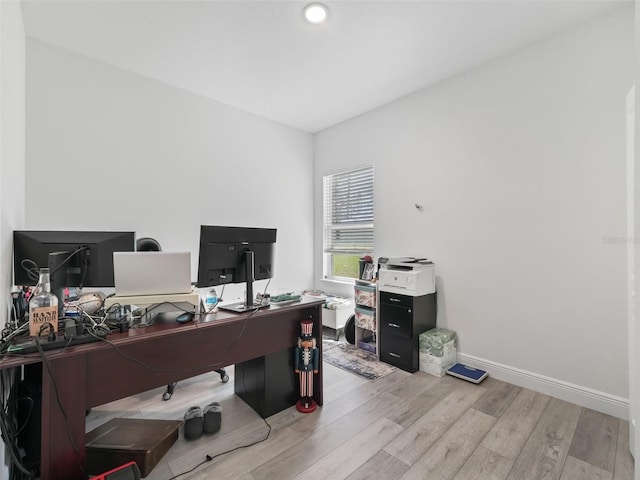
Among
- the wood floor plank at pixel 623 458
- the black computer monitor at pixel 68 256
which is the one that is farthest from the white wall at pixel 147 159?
the wood floor plank at pixel 623 458

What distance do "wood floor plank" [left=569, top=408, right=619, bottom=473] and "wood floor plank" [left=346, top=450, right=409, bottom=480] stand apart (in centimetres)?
107

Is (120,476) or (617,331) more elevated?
(617,331)

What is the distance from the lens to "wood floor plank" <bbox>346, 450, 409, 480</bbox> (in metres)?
1.59

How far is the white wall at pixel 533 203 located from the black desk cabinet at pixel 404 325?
0.25 meters

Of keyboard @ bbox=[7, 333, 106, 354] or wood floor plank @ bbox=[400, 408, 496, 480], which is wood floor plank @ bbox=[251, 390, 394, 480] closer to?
wood floor plank @ bbox=[400, 408, 496, 480]

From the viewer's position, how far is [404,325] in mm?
2896

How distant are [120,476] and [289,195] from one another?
11.6 feet

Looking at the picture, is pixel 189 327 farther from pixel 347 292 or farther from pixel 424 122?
pixel 424 122

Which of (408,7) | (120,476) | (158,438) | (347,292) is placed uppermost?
(408,7)

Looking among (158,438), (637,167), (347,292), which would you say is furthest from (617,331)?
(158,438)

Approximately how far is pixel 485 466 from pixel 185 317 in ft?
6.31

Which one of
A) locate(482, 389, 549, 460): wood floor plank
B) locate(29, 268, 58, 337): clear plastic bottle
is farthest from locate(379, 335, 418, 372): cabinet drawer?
locate(29, 268, 58, 337): clear plastic bottle

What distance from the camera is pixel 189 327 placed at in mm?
1606

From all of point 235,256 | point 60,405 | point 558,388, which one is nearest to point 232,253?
point 235,256
